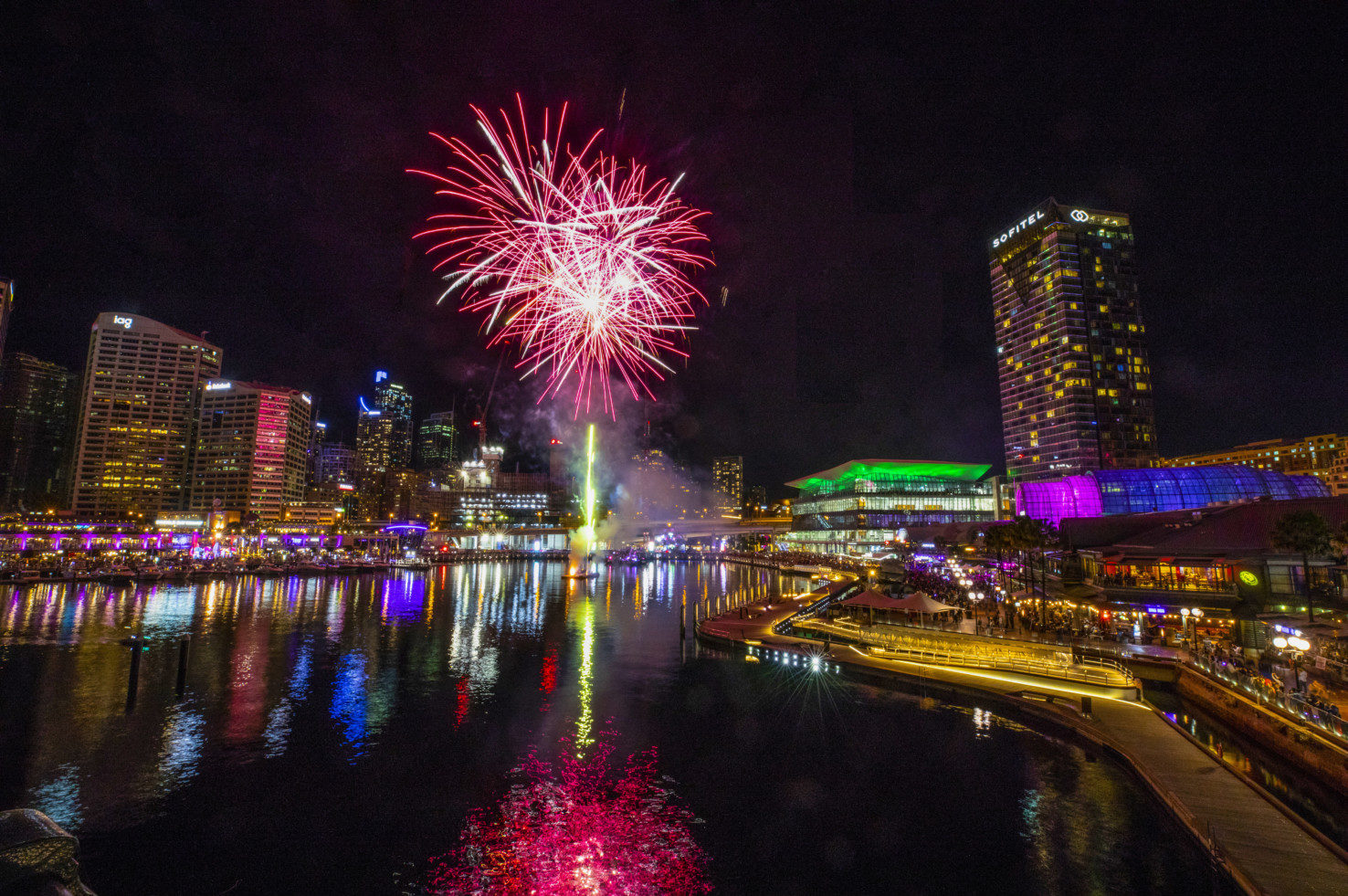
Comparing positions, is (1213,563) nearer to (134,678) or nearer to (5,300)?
(134,678)

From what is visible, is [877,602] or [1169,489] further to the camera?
[1169,489]

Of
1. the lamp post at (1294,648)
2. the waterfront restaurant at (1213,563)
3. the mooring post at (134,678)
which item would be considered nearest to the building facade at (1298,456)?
the waterfront restaurant at (1213,563)

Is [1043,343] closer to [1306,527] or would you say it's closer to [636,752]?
[1306,527]

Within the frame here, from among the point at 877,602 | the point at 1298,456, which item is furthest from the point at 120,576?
the point at 1298,456

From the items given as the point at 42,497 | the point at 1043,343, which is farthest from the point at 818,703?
the point at 42,497

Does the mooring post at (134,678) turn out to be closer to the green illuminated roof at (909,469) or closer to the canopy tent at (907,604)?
the canopy tent at (907,604)

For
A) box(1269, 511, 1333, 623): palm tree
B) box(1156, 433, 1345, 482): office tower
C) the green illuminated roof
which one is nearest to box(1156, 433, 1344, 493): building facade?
box(1156, 433, 1345, 482): office tower

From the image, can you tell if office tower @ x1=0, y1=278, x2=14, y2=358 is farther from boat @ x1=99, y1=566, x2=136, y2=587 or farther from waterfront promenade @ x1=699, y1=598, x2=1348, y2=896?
waterfront promenade @ x1=699, y1=598, x2=1348, y2=896
